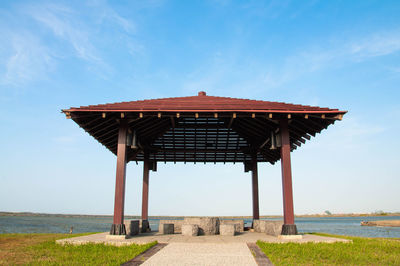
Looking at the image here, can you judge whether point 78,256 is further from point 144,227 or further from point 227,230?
point 144,227

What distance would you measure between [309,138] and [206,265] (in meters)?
9.39

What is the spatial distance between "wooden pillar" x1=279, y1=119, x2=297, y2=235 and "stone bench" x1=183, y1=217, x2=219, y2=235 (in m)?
4.09

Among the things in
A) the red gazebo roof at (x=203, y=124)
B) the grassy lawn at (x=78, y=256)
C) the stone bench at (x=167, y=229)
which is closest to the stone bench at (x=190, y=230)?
the stone bench at (x=167, y=229)

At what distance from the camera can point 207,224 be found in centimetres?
1463

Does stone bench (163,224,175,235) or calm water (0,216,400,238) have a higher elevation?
stone bench (163,224,175,235)

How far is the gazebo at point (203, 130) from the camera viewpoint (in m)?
11.8

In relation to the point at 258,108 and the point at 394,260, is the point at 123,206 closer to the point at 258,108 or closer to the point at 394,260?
the point at 258,108

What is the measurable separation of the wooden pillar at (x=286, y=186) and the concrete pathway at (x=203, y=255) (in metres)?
2.84

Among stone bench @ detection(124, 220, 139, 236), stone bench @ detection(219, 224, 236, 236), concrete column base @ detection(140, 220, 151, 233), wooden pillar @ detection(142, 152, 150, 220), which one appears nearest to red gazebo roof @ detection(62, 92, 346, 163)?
wooden pillar @ detection(142, 152, 150, 220)

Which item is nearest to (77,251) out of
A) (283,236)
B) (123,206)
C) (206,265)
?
(123,206)

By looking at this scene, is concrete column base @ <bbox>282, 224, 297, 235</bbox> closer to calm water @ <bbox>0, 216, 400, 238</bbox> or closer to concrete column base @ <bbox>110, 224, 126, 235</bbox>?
concrete column base @ <bbox>110, 224, 126, 235</bbox>

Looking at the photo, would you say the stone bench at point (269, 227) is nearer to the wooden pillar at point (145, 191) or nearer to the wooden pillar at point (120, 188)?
the wooden pillar at point (145, 191)

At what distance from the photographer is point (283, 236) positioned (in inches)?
460

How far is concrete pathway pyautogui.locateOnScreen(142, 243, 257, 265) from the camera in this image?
7.18 meters
